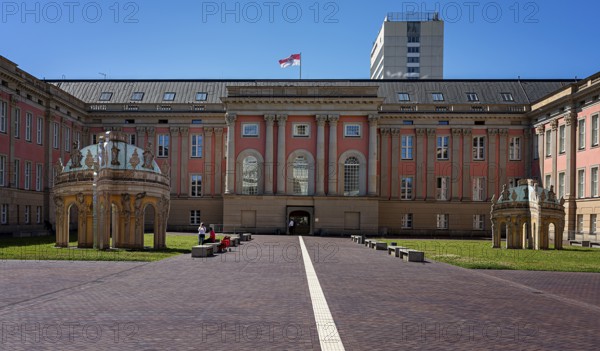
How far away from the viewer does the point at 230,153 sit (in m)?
72.1

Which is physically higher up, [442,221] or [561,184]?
[561,184]

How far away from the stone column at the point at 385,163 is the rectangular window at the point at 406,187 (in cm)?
178

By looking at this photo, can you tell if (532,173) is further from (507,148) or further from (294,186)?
(294,186)

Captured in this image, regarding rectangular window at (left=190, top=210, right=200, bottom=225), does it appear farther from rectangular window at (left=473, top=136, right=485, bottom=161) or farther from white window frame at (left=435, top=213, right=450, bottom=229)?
rectangular window at (left=473, top=136, right=485, bottom=161)

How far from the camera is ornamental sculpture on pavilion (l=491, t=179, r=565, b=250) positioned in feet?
156

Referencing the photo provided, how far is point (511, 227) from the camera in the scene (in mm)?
49000

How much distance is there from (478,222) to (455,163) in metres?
7.36

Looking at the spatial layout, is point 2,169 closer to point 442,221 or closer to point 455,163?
point 442,221

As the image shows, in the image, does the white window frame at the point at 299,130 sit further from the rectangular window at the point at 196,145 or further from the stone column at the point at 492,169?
the stone column at the point at 492,169

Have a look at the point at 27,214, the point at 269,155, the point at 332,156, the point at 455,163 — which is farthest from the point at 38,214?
the point at 455,163

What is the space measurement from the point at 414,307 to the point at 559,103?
5440 cm

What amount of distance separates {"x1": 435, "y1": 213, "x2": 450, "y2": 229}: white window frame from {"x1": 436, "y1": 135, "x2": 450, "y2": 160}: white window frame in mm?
6853

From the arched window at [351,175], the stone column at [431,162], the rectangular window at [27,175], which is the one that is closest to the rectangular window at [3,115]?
the rectangular window at [27,175]

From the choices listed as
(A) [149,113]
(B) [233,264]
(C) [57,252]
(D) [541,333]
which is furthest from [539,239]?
(A) [149,113]
